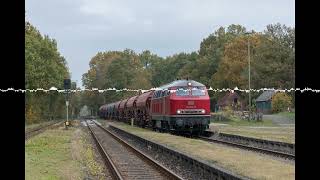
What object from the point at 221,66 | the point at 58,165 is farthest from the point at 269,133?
the point at 221,66

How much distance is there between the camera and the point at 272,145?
24.1m

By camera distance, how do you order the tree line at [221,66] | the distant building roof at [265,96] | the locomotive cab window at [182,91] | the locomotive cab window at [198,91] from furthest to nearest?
1. the distant building roof at [265,96]
2. the tree line at [221,66]
3. the locomotive cab window at [198,91]
4. the locomotive cab window at [182,91]

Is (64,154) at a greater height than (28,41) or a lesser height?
lesser

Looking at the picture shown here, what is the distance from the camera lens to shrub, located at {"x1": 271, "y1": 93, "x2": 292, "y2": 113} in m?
63.3

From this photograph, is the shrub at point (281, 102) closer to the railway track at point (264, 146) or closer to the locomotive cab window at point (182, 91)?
the railway track at point (264, 146)

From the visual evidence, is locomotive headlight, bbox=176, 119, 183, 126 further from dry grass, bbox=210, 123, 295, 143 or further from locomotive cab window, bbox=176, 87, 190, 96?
dry grass, bbox=210, 123, 295, 143

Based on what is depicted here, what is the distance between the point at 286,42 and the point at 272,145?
186ft

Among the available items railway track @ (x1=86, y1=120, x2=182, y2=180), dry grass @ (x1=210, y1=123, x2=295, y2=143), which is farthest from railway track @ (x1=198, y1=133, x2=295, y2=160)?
railway track @ (x1=86, y1=120, x2=182, y2=180)

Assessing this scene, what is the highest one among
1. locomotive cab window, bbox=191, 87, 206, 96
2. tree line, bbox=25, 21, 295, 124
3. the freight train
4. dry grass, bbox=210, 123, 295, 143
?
tree line, bbox=25, 21, 295, 124

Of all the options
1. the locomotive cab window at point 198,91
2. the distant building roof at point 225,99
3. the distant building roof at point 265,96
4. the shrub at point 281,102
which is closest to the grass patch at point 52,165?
the locomotive cab window at point 198,91

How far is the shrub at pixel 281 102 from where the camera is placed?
63344mm
